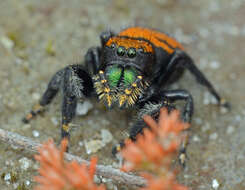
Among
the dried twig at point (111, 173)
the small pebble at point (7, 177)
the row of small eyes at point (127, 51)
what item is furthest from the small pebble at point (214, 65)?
the small pebble at point (7, 177)

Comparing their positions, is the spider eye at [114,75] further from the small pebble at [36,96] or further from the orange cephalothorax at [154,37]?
the small pebble at [36,96]

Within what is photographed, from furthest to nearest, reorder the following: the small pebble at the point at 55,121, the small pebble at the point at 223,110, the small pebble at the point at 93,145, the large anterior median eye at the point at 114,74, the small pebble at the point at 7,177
Answer: the small pebble at the point at 223,110 → the small pebble at the point at 55,121 → the small pebble at the point at 93,145 → the large anterior median eye at the point at 114,74 → the small pebble at the point at 7,177

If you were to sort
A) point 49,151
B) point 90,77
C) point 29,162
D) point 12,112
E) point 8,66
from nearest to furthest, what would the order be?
point 49,151, point 29,162, point 90,77, point 12,112, point 8,66

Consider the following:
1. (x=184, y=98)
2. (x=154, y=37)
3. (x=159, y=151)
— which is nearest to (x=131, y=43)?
(x=154, y=37)

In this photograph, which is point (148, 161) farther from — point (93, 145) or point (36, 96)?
point (36, 96)

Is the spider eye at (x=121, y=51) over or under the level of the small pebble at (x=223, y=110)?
over

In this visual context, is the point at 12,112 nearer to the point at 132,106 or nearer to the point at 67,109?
the point at 67,109

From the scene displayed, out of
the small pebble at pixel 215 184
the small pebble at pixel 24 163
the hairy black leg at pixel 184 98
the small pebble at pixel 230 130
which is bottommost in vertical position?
the small pebble at pixel 215 184

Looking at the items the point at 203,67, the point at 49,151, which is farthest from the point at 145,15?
the point at 49,151
